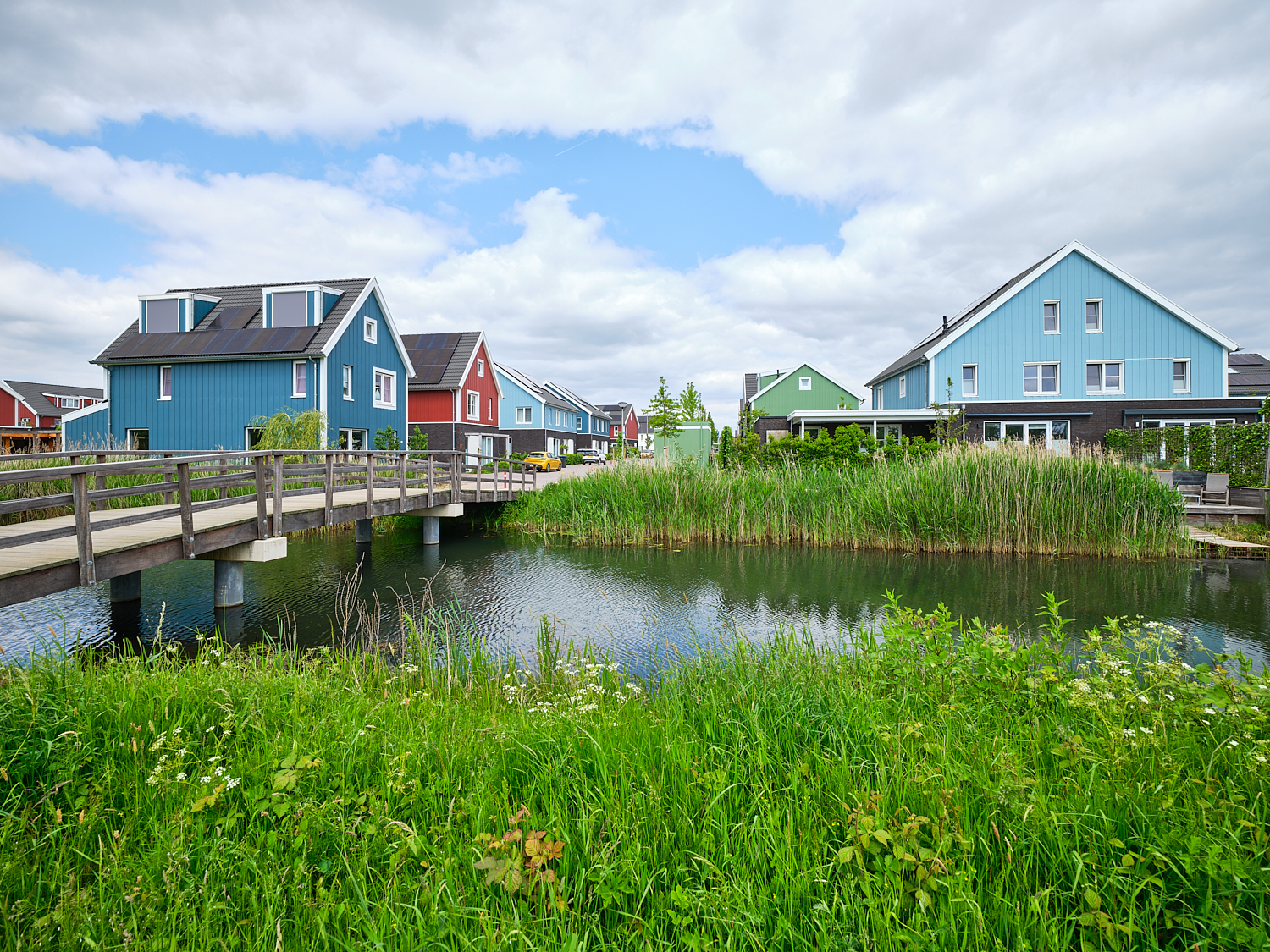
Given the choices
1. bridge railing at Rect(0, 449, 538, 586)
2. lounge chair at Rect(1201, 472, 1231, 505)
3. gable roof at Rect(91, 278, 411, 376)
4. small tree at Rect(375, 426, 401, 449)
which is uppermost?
gable roof at Rect(91, 278, 411, 376)

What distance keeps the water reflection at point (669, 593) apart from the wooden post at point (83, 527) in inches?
34.4

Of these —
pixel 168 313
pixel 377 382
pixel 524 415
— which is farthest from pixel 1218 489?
pixel 524 415

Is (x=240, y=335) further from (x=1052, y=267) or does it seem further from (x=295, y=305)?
(x=1052, y=267)

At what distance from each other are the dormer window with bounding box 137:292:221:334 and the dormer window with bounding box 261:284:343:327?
3.24m

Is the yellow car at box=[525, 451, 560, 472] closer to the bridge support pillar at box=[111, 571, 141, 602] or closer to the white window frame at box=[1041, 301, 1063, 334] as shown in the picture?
the white window frame at box=[1041, 301, 1063, 334]

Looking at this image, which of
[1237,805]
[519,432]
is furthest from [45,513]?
[519,432]

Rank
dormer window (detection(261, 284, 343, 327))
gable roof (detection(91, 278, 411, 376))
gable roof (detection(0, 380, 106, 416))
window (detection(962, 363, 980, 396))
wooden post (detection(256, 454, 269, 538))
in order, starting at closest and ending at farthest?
wooden post (detection(256, 454, 269, 538))
gable roof (detection(91, 278, 411, 376))
dormer window (detection(261, 284, 343, 327))
window (detection(962, 363, 980, 396))
gable roof (detection(0, 380, 106, 416))

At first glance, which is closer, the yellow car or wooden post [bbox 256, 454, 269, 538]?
wooden post [bbox 256, 454, 269, 538]

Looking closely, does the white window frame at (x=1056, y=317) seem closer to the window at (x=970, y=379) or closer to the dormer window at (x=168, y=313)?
the window at (x=970, y=379)

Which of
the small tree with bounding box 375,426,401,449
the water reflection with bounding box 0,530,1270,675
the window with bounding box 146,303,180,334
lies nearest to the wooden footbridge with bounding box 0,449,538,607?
the water reflection with bounding box 0,530,1270,675

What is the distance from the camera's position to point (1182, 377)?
2656cm

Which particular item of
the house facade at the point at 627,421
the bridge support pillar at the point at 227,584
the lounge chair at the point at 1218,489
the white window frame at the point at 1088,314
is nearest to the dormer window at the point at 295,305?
the bridge support pillar at the point at 227,584

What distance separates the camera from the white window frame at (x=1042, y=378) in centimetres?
2709

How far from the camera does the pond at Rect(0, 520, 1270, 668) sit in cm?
765
